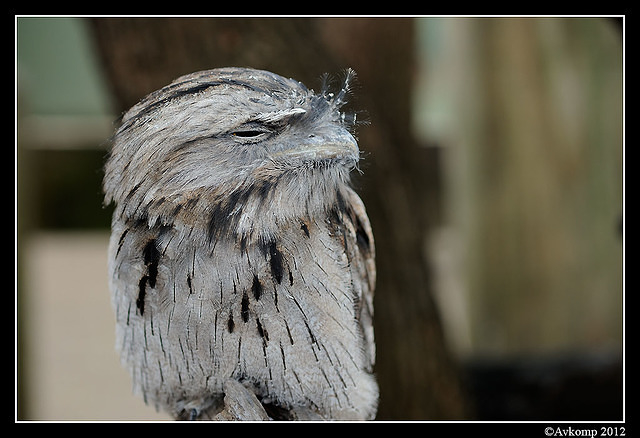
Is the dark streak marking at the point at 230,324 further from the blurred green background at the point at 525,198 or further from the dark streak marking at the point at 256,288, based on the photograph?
the blurred green background at the point at 525,198

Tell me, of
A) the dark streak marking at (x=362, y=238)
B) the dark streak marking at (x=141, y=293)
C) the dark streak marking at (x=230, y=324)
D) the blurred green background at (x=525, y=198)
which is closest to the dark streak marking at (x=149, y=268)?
the dark streak marking at (x=141, y=293)

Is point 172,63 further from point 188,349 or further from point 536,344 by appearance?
point 536,344

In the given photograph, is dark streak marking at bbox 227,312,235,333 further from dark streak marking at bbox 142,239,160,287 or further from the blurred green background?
the blurred green background

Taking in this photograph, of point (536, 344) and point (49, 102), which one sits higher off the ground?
point (49, 102)

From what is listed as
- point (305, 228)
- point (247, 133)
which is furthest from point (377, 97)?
point (247, 133)

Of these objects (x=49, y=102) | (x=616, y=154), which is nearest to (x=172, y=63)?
(x=616, y=154)
